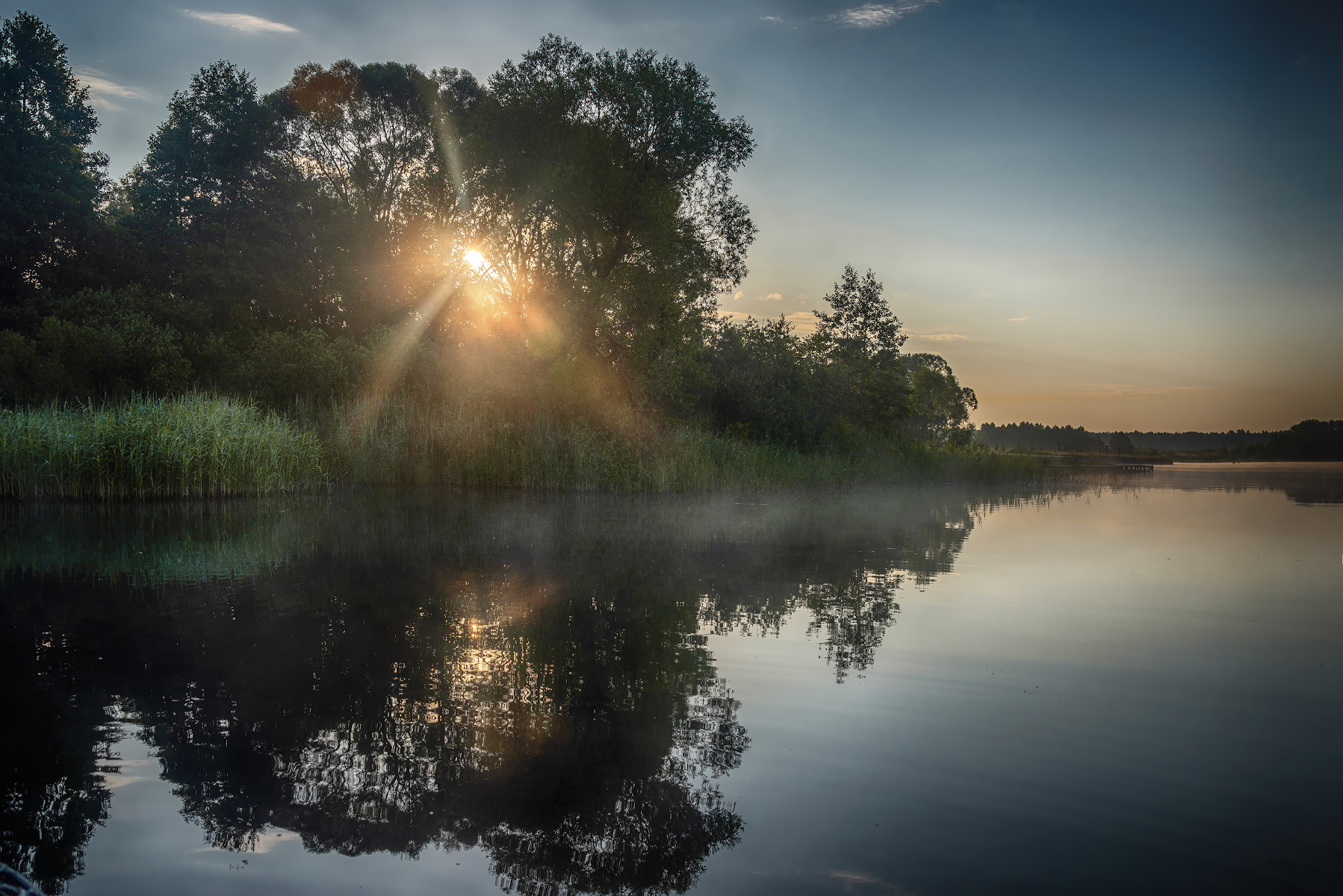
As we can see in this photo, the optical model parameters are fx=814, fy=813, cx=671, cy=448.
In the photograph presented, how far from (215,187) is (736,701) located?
4170 cm

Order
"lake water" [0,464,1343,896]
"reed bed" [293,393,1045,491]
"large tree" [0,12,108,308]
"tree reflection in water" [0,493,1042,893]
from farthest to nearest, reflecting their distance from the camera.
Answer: "large tree" [0,12,108,308]
"reed bed" [293,393,1045,491]
"tree reflection in water" [0,493,1042,893]
"lake water" [0,464,1343,896]

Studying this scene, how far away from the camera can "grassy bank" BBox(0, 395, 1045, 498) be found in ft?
53.3

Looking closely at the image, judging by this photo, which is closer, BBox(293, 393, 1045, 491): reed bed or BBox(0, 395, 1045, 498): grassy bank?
BBox(0, 395, 1045, 498): grassy bank

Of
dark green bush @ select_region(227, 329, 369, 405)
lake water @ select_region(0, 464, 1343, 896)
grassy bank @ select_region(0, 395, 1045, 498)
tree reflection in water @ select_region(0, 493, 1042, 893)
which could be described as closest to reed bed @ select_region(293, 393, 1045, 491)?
grassy bank @ select_region(0, 395, 1045, 498)

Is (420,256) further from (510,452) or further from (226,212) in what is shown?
(510,452)

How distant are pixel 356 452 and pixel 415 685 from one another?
17750 mm

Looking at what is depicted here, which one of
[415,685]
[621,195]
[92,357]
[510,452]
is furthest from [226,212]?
[415,685]

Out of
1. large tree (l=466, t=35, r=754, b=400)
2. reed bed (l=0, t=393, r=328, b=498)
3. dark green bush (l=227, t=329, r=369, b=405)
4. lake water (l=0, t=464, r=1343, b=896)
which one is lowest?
lake water (l=0, t=464, r=1343, b=896)

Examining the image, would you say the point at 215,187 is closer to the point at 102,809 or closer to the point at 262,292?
the point at 262,292

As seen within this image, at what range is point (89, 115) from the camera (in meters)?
37.5

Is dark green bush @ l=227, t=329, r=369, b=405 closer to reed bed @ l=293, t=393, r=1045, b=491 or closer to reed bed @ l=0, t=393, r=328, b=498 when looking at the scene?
reed bed @ l=293, t=393, r=1045, b=491

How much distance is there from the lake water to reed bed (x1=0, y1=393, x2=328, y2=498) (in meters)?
7.86

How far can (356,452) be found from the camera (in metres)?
21.3

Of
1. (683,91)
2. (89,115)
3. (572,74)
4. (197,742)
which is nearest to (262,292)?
(89,115)
